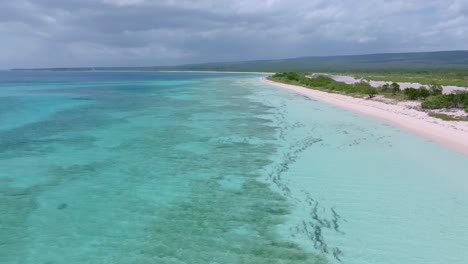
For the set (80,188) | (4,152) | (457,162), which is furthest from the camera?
(4,152)

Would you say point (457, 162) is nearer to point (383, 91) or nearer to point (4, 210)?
point (4, 210)

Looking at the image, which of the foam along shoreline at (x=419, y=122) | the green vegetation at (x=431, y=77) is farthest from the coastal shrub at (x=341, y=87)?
the green vegetation at (x=431, y=77)

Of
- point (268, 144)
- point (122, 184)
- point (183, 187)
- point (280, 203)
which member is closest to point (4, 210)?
point (122, 184)

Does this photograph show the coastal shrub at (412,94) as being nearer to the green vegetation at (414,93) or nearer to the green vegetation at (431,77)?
the green vegetation at (414,93)

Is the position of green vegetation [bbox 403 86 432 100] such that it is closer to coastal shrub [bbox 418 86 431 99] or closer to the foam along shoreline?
coastal shrub [bbox 418 86 431 99]

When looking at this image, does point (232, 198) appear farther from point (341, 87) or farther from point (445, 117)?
point (341, 87)

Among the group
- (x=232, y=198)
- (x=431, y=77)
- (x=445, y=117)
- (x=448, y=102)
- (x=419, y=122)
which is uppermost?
(x=448, y=102)

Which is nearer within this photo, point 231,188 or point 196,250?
point 196,250

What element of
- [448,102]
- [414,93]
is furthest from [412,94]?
[448,102]
